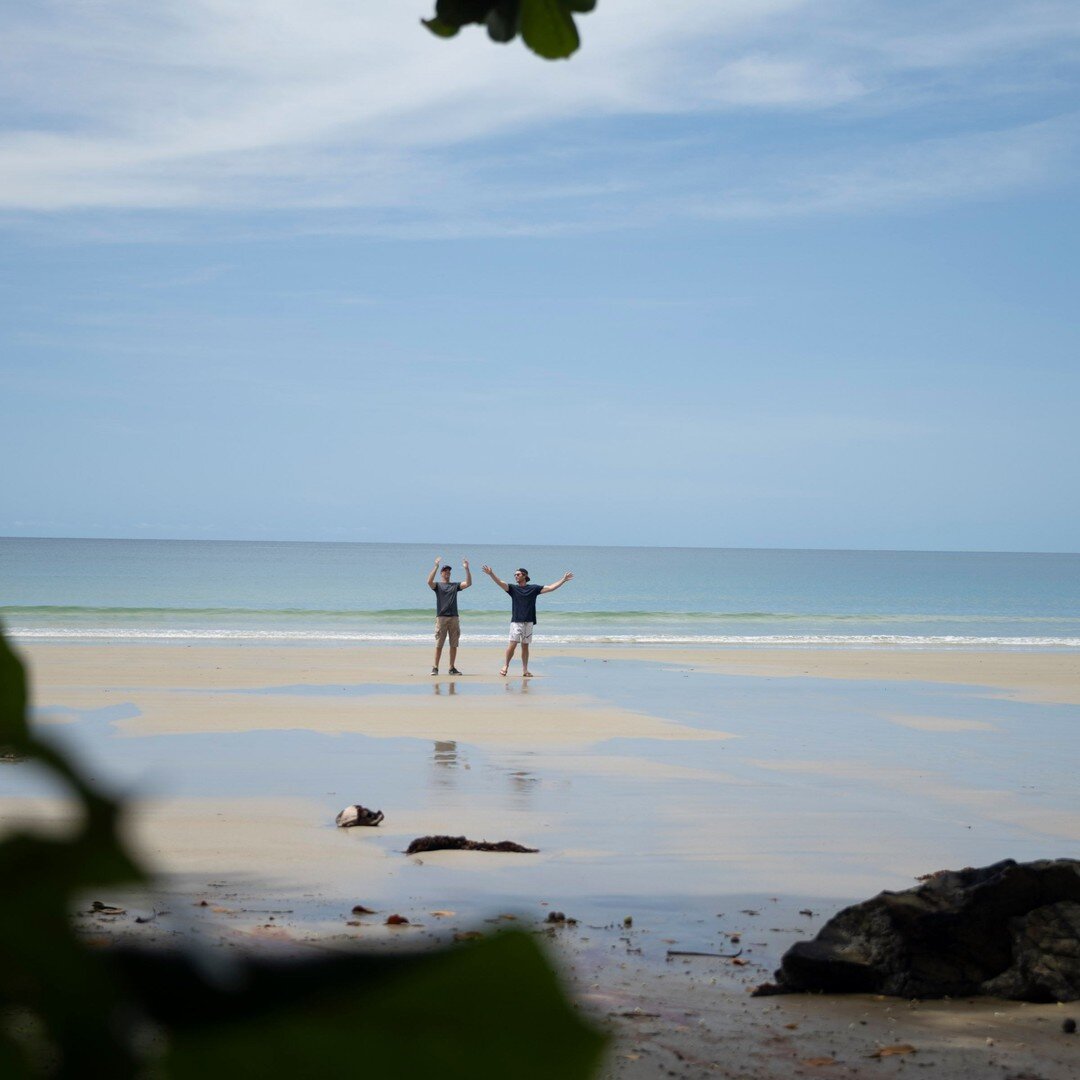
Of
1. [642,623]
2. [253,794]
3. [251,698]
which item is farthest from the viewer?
[642,623]

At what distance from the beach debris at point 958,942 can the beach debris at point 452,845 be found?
9.33 feet

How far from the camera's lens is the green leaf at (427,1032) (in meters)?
0.17

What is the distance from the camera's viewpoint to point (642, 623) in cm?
3853

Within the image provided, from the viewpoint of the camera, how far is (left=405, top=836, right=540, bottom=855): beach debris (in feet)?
27.7

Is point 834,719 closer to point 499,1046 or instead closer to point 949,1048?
point 949,1048

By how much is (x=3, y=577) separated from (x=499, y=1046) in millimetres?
73201

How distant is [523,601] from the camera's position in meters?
20.3

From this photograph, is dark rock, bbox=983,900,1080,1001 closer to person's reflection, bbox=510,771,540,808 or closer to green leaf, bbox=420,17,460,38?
person's reflection, bbox=510,771,540,808

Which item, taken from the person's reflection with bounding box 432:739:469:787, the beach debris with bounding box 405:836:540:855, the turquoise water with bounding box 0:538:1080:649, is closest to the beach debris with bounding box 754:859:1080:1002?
the beach debris with bounding box 405:836:540:855

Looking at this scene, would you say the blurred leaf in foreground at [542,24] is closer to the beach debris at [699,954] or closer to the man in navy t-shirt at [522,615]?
the beach debris at [699,954]

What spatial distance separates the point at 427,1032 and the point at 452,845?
8.55 m

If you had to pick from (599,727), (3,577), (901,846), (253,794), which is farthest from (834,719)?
(3,577)

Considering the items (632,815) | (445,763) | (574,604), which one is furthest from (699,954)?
(574,604)

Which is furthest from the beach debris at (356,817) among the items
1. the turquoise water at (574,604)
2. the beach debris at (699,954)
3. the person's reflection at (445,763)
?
the turquoise water at (574,604)
